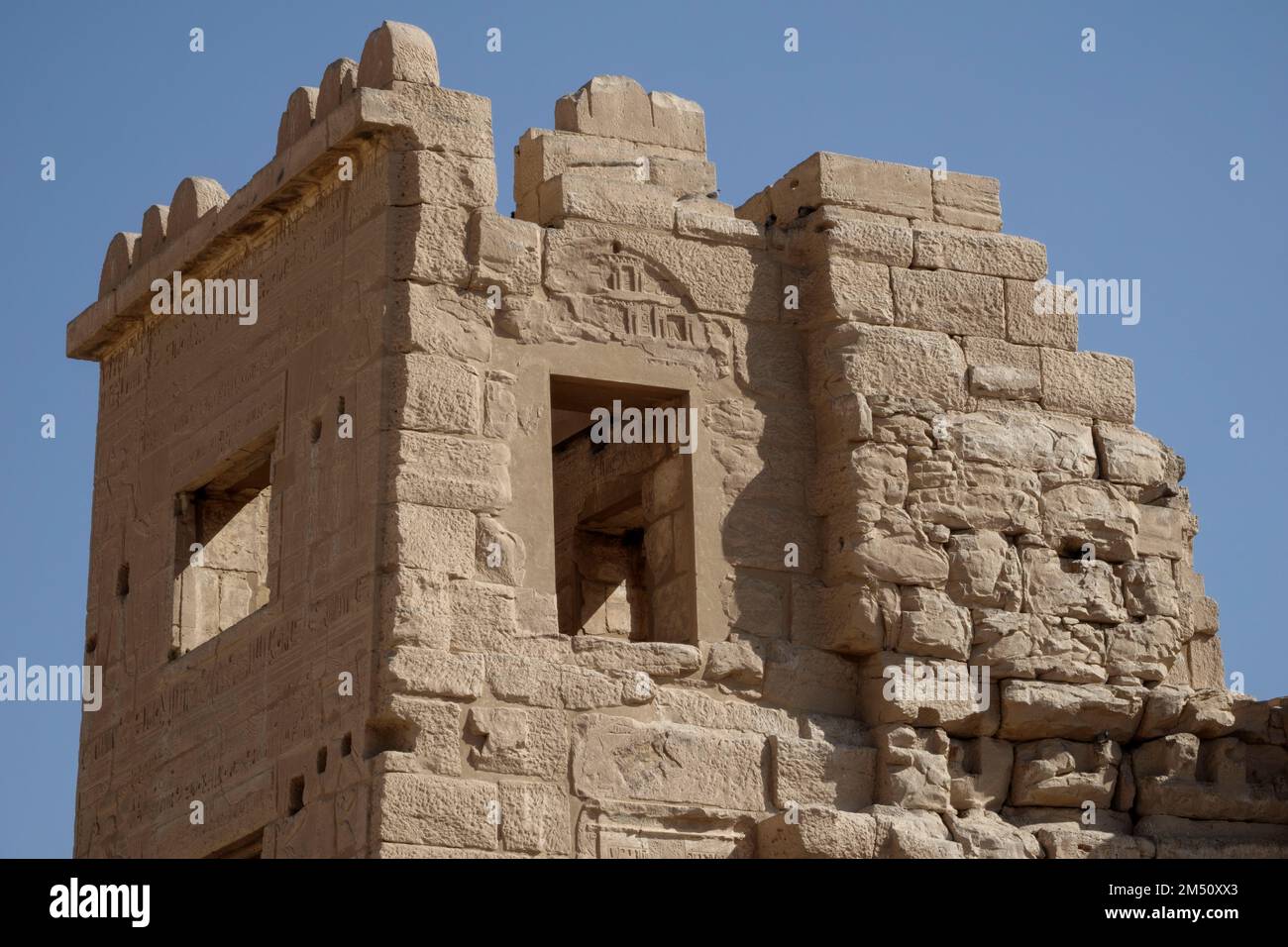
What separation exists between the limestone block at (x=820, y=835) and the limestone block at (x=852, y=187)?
3032 millimetres

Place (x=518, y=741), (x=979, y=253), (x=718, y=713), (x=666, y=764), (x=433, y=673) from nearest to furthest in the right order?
(x=433, y=673) → (x=518, y=741) → (x=666, y=764) → (x=718, y=713) → (x=979, y=253)

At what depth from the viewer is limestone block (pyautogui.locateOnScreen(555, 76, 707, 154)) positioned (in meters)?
14.3

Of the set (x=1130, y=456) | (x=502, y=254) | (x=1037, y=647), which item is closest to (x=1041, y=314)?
(x=1130, y=456)

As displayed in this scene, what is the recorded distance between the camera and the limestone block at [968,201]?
14.5 metres

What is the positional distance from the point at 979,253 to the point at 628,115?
5.99 ft

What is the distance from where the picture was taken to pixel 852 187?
14.3 metres

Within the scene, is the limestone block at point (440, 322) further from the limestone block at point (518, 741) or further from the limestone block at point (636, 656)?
the limestone block at point (518, 741)

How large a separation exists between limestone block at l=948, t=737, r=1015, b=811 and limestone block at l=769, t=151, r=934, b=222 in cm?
261

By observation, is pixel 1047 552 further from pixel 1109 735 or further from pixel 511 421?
pixel 511 421

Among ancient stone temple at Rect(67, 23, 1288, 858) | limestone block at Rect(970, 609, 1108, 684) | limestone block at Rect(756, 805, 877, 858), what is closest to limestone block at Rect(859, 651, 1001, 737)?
ancient stone temple at Rect(67, 23, 1288, 858)

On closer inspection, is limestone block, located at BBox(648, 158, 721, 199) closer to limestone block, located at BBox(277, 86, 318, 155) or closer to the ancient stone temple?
the ancient stone temple

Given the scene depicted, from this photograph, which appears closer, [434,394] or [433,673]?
[433,673]

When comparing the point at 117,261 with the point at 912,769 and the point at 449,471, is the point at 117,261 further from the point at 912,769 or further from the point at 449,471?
the point at 912,769

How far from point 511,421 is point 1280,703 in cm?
399
